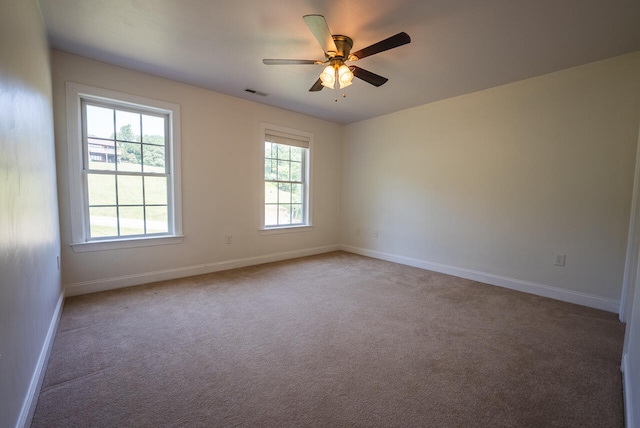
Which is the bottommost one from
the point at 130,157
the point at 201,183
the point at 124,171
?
the point at 201,183

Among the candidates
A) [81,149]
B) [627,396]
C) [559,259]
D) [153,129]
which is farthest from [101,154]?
[559,259]

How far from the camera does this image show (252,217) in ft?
14.0

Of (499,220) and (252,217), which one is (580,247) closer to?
(499,220)

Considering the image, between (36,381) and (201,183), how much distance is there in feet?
8.56

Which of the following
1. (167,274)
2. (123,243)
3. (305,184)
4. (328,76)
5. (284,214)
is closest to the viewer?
(328,76)

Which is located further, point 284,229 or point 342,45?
point 284,229

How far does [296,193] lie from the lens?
4.95 meters

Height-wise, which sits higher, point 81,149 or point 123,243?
point 81,149

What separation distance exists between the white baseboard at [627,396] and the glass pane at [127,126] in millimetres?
4563

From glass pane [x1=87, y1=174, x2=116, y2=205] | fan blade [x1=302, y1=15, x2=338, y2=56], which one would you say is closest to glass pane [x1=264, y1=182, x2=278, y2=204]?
glass pane [x1=87, y1=174, x2=116, y2=205]

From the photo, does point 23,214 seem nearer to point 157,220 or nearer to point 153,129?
point 157,220

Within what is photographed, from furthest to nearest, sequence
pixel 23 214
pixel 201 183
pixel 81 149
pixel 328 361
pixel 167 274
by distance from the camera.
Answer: pixel 201 183
pixel 167 274
pixel 81 149
pixel 328 361
pixel 23 214

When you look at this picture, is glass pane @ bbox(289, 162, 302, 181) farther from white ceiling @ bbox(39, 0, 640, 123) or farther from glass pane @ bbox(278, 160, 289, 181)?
white ceiling @ bbox(39, 0, 640, 123)

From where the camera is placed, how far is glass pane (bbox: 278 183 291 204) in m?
4.70
